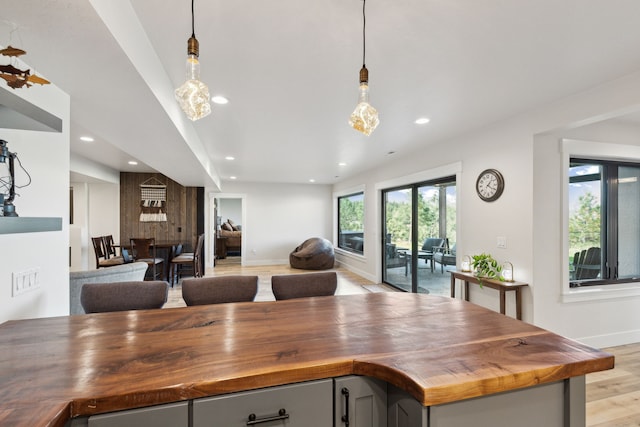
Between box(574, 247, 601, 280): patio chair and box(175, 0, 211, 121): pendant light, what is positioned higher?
box(175, 0, 211, 121): pendant light

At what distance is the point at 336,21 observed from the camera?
158 centimetres

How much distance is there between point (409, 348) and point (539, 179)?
2.65 meters

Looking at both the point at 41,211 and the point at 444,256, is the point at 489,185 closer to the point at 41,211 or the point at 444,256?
the point at 444,256

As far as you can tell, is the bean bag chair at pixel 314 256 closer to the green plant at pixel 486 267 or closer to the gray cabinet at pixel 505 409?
the green plant at pixel 486 267

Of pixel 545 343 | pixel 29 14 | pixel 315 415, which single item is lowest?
pixel 315 415

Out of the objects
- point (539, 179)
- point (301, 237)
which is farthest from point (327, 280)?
point (301, 237)

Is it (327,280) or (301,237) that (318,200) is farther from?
(327,280)

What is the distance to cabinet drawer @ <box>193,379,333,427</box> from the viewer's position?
905 mm

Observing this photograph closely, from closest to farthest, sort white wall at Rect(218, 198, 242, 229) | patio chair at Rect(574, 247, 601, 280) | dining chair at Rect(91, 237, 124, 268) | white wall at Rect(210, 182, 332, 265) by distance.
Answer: patio chair at Rect(574, 247, 601, 280)
dining chair at Rect(91, 237, 124, 268)
white wall at Rect(210, 182, 332, 265)
white wall at Rect(218, 198, 242, 229)

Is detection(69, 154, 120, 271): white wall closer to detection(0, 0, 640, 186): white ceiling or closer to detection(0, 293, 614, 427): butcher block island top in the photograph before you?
detection(0, 0, 640, 186): white ceiling

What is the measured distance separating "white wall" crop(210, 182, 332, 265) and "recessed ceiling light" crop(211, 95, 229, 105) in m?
5.70

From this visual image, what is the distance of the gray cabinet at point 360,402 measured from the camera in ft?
3.35

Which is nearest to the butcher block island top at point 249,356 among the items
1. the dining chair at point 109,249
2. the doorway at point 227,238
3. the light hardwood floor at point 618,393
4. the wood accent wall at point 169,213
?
the light hardwood floor at point 618,393

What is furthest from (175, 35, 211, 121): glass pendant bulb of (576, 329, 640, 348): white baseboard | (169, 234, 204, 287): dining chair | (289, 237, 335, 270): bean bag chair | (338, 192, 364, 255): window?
(289, 237, 335, 270): bean bag chair
